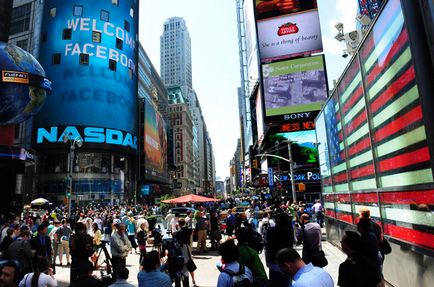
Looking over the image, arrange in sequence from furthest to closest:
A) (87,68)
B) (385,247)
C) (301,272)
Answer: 1. (87,68)
2. (385,247)
3. (301,272)

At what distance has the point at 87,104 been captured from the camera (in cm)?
5947

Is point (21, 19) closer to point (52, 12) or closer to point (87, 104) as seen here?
point (52, 12)

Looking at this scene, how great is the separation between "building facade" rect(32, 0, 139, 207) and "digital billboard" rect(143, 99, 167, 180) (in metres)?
8.62

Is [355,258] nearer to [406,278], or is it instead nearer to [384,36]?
[406,278]

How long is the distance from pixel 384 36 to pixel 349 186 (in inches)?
249

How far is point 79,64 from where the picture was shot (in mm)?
60625

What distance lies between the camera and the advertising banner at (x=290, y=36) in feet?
179

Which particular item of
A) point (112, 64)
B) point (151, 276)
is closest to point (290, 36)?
point (112, 64)

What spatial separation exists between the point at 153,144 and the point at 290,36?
44.0 metres

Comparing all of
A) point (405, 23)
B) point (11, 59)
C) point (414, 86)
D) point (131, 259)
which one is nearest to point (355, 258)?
point (414, 86)

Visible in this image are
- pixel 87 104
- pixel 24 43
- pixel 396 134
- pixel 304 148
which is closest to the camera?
pixel 396 134

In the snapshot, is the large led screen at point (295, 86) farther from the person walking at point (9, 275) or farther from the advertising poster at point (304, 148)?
the person walking at point (9, 275)

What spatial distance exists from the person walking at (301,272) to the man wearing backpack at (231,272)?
0.92 meters

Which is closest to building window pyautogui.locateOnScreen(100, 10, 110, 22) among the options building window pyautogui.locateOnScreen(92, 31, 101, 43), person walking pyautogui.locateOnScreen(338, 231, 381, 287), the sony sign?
building window pyautogui.locateOnScreen(92, 31, 101, 43)
